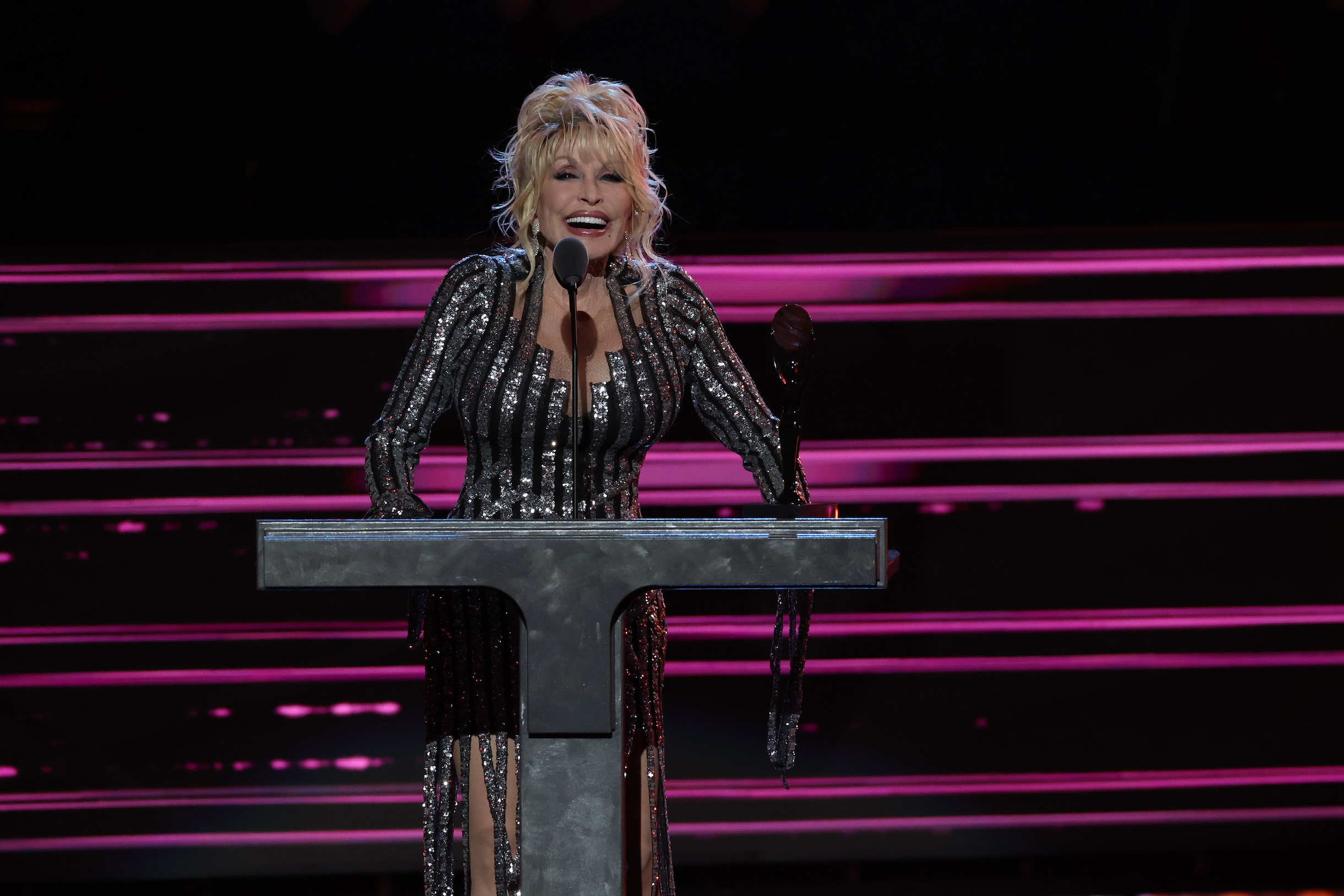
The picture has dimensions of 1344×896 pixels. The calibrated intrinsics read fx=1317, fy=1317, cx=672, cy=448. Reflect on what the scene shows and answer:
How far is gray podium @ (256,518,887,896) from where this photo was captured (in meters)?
1.32

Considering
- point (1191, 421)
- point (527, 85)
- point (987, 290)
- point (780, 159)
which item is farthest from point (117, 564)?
point (1191, 421)

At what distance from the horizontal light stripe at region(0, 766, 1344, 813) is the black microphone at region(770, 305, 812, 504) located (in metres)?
2.12

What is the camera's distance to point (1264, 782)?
11.9 ft

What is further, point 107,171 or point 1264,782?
point 1264,782

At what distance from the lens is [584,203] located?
216 centimetres

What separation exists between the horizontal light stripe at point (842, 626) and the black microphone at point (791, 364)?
75.9 inches

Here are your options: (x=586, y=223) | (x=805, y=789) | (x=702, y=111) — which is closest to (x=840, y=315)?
(x=702, y=111)

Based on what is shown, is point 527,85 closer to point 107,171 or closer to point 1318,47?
point 107,171

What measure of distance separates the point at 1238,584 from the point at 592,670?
280cm

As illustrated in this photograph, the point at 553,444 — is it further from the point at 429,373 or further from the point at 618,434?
the point at 429,373

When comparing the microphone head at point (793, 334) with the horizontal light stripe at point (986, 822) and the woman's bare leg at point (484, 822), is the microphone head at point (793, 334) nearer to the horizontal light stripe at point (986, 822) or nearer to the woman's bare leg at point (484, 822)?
the woman's bare leg at point (484, 822)

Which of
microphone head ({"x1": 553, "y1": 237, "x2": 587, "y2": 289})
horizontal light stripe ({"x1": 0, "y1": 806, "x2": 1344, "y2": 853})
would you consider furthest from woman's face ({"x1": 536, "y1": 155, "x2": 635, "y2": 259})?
horizontal light stripe ({"x1": 0, "y1": 806, "x2": 1344, "y2": 853})

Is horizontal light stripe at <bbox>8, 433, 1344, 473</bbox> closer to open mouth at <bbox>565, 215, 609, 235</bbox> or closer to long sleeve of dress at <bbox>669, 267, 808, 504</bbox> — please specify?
long sleeve of dress at <bbox>669, 267, 808, 504</bbox>

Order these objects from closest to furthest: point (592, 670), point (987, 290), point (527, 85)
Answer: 1. point (592, 670)
2. point (527, 85)
3. point (987, 290)
